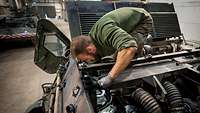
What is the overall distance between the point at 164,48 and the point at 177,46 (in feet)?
0.58

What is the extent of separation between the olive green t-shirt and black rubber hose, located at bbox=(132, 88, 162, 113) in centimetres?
37

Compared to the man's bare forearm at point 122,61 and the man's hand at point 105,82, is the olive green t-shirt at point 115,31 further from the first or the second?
the man's hand at point 105,82

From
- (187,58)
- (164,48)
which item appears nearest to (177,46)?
(164,48)

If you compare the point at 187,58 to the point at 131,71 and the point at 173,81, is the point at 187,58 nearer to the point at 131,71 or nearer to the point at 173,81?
the point at 173,81

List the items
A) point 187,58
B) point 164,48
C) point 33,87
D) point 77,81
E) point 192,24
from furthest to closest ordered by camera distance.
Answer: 1. point 33,87
2. point 192,24
3. point 164,48
4. point 187,58
5. point 77,81

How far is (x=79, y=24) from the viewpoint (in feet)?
11.8

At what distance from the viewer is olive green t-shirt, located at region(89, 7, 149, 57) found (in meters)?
1.77

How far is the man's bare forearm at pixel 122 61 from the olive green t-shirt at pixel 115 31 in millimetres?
42

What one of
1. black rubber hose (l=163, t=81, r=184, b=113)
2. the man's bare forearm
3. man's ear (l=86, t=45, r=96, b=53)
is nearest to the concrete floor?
man's ear (l=86, t=45, r=96, b=53)

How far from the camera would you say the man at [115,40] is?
5.36ft

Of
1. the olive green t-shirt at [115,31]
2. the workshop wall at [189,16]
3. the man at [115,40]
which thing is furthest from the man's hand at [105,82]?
the workshop wall at [189,16]

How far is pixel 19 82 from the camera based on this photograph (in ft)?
16.8

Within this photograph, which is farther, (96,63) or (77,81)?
(96,63)

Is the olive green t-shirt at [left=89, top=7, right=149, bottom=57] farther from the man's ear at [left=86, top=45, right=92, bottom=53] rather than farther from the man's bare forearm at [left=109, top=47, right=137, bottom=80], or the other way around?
the man's ear at [left=86, top=45, right=92, bottom=53]
